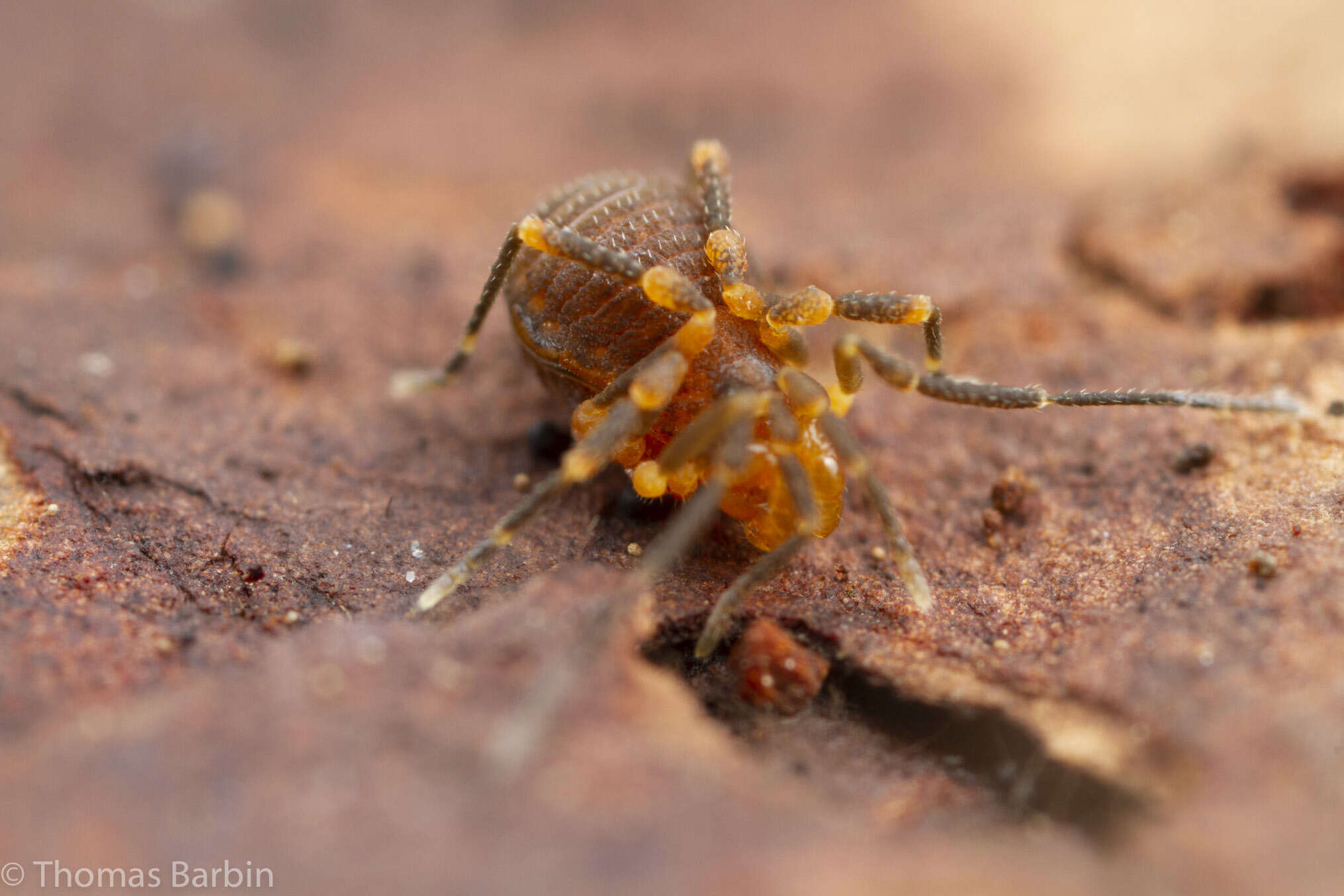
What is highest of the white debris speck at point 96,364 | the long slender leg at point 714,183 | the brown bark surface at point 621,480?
the long slender leg at point 714,183

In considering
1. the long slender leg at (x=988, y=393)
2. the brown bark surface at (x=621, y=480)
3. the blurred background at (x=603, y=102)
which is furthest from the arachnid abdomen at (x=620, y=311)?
the blurred background at (x=603, y=102)

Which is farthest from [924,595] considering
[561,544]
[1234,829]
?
[561,544]

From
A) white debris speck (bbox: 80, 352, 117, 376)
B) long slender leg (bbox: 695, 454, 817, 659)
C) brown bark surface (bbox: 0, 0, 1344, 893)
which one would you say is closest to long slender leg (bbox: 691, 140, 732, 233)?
brown bark surface (bbox: 0, 0, 1344, 893)

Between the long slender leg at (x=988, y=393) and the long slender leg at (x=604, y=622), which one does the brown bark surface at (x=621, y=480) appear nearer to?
the long slender leg at (x=604, y=622)

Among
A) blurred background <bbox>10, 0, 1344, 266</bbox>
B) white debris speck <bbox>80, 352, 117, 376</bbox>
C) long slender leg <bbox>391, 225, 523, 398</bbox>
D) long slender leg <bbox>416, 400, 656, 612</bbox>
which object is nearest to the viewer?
long slender leg <bbox>416, 400, 656, 612</bbox>

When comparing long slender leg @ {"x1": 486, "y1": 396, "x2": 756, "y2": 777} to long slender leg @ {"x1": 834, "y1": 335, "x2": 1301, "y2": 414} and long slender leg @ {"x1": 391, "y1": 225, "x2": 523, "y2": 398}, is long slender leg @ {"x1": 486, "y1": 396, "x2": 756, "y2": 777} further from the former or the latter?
long slender leg @ {"x1": 391, "y1": 225, "x2": 523, "y2": 398}

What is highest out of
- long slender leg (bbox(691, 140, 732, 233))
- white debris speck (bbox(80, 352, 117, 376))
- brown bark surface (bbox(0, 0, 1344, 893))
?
long slender leg (bbox(691, 140, 732, 233))

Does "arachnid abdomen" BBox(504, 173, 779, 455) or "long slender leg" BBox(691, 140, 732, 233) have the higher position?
"long slender leg" BBox(691, 140, 732, 233)

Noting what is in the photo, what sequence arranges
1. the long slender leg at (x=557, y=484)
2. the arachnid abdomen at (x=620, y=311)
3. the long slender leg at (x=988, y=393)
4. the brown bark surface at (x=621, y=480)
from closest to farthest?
the brown bark surface at (x=621, y=480), the long slender leg at (x=557, y=484), the long slender leg at (x=988, y=393), the arachnid abdomen at (x=620, y=311)
